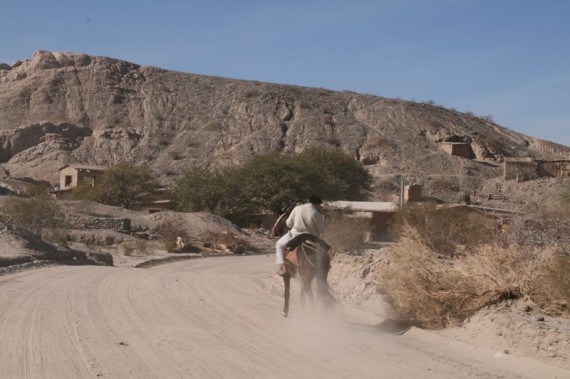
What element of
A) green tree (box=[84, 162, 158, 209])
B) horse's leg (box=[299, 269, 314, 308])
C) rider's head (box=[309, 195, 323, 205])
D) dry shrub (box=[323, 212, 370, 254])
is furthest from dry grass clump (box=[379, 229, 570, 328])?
green tree (box=[84, 162, 158, 209])

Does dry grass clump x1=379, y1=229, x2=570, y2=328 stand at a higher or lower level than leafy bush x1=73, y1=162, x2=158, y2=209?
lower

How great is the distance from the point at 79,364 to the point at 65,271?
12853mm

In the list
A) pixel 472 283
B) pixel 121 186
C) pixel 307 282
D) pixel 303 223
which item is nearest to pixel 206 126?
pixel 121 186

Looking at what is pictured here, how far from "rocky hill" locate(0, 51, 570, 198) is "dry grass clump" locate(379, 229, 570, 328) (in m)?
73.6

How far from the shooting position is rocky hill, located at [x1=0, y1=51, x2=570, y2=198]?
96.2m

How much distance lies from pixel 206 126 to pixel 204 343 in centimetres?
9425

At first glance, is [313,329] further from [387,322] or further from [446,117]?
[446,117]

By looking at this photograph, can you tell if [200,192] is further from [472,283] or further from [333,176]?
[472,283]

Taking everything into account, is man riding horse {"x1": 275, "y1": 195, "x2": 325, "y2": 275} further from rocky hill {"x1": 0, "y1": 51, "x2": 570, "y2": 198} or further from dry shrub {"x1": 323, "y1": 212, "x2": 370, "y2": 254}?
rocky hill {"x1": 0, "y1": 51, "x2": 570, "y2": 198}

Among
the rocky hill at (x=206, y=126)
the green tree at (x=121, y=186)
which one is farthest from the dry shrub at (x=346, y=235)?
the rocky hill at (x=206, y=126)

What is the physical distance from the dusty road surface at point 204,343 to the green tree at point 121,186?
52332mm

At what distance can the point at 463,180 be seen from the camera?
8956 centimetres

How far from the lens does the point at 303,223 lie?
1297 cm

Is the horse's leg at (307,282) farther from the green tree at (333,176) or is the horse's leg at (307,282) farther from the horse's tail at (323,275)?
the green tree at (333,176)
